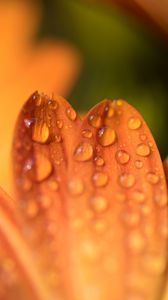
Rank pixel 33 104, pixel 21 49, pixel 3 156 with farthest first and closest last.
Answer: pixel 21 49
pixel 3 156
pixel 33 104

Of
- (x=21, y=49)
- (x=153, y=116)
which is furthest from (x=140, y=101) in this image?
(x=21, y=49)

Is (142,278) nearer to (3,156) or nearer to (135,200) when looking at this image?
(135,200)

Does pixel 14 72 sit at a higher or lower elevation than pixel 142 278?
higher

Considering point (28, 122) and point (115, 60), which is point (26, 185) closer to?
point (28, 122)

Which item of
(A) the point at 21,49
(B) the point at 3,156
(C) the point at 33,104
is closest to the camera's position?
(C) the point at 33,104

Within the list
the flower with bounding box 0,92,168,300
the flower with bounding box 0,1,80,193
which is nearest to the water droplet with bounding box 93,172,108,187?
the flower with bounding box 0,92,168,300

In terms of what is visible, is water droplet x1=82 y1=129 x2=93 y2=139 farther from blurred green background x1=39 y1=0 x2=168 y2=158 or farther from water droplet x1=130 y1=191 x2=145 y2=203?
blurred green background x1=39 y1=0 x2=168 y2=158

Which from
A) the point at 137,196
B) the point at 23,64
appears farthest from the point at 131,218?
the point at 23,64
